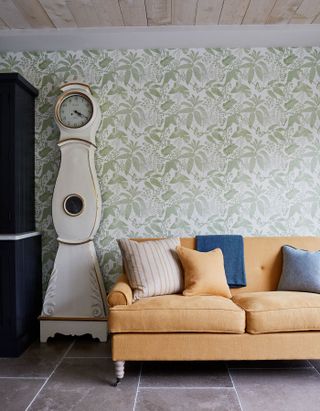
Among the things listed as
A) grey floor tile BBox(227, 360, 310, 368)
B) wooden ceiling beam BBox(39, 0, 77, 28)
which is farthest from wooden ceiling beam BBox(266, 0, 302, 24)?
grey floor tile BBox(227, 360, 310, 368)

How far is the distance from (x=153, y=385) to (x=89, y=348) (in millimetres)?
789

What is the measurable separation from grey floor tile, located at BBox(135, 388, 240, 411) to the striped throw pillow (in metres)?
0.59

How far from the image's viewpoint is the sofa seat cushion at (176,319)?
2.45 metres

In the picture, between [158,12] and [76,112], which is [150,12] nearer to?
[158,12]

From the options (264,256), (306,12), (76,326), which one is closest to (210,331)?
(264,256)

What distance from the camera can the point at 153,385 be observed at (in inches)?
97.1

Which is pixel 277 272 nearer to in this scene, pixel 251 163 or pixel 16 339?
pixel 251 163

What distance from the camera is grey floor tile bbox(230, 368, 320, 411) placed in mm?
2213

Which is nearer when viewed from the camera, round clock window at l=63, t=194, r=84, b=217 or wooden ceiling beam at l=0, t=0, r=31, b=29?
wooden ceiling beam at l=0, t=0, r=31, b=29

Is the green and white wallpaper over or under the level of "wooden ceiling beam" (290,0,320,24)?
under

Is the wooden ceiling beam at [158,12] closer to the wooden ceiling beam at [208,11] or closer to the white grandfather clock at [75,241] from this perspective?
the wooden ceiling beam at [208,11]

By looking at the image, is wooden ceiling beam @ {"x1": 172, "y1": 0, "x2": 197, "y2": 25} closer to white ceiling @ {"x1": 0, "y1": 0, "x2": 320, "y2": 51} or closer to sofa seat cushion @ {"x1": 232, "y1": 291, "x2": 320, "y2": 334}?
white ceiling @ {"x1": 0, "y1": 0, "x2": 320, "y2": 51}

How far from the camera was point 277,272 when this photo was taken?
3.13m

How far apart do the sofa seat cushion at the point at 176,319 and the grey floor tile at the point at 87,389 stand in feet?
1.09
